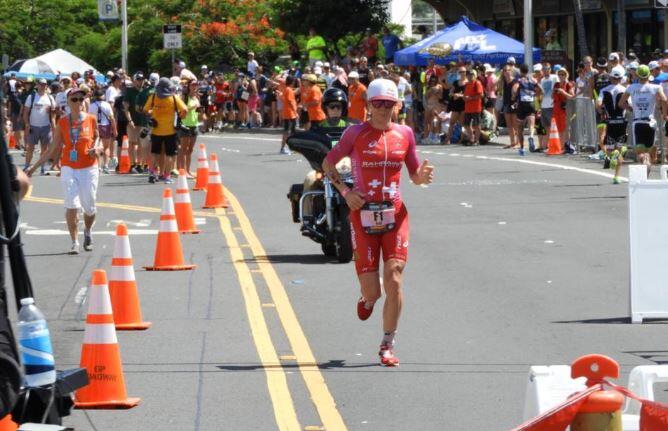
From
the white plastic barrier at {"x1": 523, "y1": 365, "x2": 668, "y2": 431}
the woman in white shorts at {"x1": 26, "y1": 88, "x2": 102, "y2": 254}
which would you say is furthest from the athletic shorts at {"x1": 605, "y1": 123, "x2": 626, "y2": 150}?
the white plastic barrier at {"x1": 523, "y1": 365, "x2": 668, "y2": 431}

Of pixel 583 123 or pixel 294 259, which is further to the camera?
pixel 583 123

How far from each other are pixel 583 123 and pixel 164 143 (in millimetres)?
9439

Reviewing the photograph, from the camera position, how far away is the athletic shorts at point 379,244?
983 centimetres

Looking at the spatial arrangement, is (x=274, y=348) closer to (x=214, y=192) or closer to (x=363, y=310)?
(x=363, y=310)


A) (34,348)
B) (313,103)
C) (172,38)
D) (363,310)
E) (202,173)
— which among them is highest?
(172,38)

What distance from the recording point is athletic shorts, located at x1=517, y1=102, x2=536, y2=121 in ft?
101

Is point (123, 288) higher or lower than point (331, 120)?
lower

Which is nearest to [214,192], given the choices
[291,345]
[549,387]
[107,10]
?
[291,345]

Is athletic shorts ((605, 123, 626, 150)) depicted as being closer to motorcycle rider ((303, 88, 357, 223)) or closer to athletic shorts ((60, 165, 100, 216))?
motorcycle rider ((303, 88, 357, 223))

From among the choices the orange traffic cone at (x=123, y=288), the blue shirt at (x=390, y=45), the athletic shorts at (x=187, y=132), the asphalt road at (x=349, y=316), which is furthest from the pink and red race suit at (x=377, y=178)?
the blue shirt at (x=390, y=45)

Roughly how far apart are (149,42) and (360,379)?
186ft

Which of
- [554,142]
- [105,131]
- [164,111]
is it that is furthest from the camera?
[554,142]

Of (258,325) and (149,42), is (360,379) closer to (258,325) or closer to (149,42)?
(258,325)

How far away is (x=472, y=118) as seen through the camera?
3378cm
